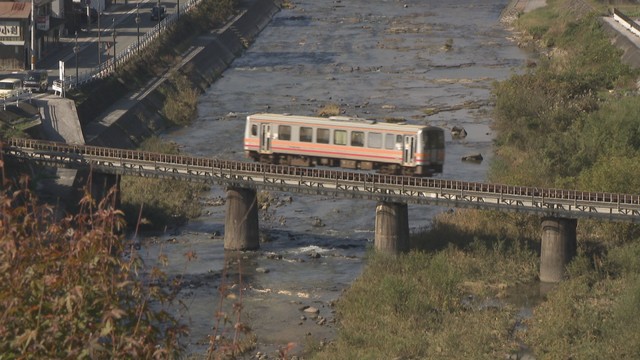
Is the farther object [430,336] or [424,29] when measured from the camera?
[424,29]

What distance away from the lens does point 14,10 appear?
93.8 m

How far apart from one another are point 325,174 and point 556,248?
419 inches

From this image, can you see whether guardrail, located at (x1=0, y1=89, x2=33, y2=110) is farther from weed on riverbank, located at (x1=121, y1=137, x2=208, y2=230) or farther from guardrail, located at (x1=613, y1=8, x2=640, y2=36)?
guardrail, located at (x1=613, y1=8, x2=640, y2=36)

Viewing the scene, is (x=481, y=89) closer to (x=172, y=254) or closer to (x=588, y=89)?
(x=588, y=89)

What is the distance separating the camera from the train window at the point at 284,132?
61.9m

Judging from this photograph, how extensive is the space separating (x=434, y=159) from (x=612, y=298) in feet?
38.9

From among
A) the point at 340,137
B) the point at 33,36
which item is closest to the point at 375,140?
the point at 340,137

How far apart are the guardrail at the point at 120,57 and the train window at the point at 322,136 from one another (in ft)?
82.7

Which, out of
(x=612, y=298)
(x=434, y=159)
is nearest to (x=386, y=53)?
(x=434, y=159)

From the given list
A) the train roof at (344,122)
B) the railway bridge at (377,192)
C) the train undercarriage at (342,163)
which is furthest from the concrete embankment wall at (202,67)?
the train roof at (344,122)

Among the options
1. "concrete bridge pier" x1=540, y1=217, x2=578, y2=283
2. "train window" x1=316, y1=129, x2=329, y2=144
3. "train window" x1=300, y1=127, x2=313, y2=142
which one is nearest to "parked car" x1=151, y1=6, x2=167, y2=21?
"train window" x1=300, y1=127, x2=313, y2=142

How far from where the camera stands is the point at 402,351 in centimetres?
4572

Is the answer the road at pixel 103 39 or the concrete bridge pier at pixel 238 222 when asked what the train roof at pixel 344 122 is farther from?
the road at pixel 103 39

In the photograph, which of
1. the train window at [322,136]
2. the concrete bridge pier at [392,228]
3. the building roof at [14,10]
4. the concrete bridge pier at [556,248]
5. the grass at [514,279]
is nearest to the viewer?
the grass at [514,279]
